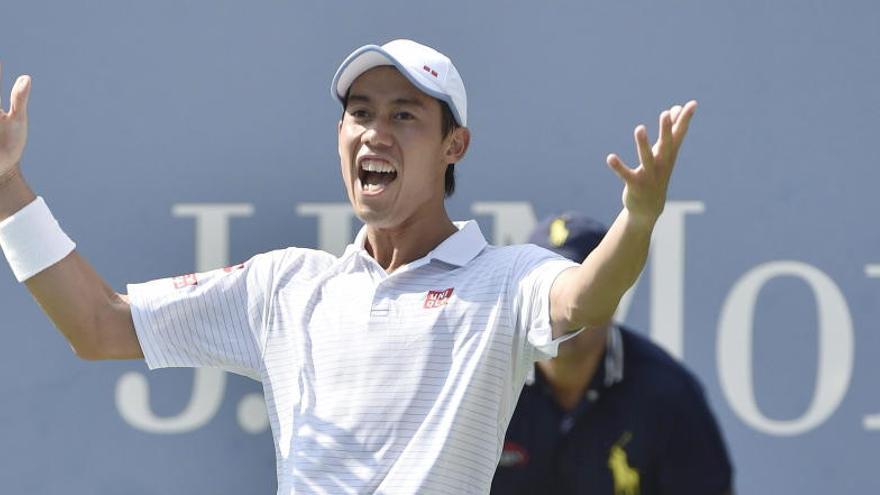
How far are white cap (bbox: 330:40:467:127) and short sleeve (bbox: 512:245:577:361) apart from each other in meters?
0.29

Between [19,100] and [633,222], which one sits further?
[19,100]

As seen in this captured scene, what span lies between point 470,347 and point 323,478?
28 cm

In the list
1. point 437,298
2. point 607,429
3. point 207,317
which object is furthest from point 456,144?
point 607,429

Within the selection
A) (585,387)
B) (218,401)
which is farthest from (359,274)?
(218,401)

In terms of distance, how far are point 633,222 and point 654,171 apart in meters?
0.07

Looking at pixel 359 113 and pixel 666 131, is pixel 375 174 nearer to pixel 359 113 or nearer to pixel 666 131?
pixel 359 113

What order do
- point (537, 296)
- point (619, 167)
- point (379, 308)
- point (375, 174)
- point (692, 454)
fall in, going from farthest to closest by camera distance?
point (692, 454)
point (375, 174)
point (379, 308)
point (537, 296)
point (619, 167)

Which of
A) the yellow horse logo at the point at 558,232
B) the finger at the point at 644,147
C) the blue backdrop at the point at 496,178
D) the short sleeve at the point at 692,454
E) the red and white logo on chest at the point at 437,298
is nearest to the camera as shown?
the finger at the point at 644,147

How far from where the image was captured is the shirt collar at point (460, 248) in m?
2.41

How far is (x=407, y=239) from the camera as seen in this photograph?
248 centimetres

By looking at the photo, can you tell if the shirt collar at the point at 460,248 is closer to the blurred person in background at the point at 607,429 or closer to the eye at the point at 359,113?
the eye at the point at 359,113

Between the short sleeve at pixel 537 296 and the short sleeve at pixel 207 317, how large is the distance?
1.37ft

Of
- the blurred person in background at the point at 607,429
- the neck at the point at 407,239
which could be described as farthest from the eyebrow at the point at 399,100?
the blurred person in background at the point at 607,429

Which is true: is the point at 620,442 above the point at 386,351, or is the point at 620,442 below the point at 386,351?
below
